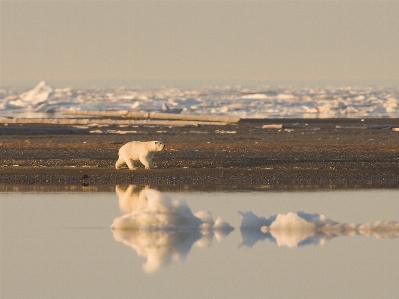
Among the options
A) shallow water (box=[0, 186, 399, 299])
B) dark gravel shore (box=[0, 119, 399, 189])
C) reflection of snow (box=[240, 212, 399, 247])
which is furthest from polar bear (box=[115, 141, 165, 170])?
reflection of snow (box=[240, 212, 399, 247])

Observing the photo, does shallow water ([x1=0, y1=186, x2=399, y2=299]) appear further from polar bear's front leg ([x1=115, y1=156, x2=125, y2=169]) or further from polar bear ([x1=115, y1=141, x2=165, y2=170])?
polar bear's front leg ([x1=115, y1=156, x2=125, y2=169])

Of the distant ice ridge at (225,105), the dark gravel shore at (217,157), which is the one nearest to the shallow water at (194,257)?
the dark gravel shore at (217,157)

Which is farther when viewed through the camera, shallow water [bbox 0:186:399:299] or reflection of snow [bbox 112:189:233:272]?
reflection of snow [bbox 112:189:233:272]

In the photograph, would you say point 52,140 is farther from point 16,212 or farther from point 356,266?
point 356,266

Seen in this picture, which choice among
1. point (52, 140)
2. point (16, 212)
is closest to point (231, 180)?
point (16, 212)

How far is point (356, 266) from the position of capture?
11.3 meters

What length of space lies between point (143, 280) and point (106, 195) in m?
7.31

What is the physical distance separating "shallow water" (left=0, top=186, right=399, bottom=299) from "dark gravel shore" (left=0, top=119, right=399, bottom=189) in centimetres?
440

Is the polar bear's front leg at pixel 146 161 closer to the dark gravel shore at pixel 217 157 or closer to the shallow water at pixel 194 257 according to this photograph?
the dark gravel shore at pixel 217 157

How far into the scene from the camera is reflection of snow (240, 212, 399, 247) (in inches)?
512

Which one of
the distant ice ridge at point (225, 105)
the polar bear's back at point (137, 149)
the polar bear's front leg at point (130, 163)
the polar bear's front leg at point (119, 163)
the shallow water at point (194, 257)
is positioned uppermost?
the distant ice ridge at point (225, 105)

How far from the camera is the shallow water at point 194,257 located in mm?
10258

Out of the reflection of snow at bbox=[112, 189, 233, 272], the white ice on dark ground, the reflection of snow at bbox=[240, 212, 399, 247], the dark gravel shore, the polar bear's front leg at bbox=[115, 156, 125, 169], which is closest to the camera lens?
the reflection of snow at bbox=[112, 189, 233, 272]

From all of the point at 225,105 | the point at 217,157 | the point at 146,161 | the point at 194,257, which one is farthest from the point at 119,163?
the point at 225,105
